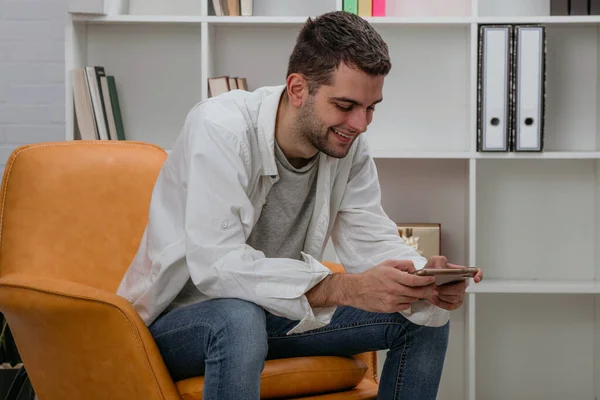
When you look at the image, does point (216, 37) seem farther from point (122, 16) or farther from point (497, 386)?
point (497, 386)

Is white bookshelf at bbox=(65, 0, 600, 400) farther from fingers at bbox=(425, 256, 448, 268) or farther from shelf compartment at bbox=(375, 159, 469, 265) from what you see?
fingers at bbox=(425, 256, 448, 268)

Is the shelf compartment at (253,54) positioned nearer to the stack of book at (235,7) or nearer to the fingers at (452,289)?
the stack of book at (235,7)

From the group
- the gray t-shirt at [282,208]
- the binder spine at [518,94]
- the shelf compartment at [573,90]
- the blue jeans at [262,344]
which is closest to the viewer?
the blue jeans at [262,344]

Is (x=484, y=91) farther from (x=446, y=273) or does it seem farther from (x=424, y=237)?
(x=446, y=273)

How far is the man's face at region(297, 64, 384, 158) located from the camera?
169 centimetres

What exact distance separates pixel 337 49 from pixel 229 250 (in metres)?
0.45

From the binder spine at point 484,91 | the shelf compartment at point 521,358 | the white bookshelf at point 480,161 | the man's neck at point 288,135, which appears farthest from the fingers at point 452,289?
the shelf compartment at point 521,358

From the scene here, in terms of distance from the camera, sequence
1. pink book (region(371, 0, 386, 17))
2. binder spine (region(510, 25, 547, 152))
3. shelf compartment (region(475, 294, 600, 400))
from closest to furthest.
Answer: binder spine (region(510, 25, 547, 152))
pink book (region(371, 0, 386, 17))
shelf compartment (region(475, 294, 600, 400))

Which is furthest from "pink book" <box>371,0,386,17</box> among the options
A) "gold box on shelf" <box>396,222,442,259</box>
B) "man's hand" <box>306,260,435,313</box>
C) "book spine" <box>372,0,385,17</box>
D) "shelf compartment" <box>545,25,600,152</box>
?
"man's hand" <box>306,260,435,313</box>

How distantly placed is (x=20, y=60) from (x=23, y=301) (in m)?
1.67

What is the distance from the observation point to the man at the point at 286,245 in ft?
5.16

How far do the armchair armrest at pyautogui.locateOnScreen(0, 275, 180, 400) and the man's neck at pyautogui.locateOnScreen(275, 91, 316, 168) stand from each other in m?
0.46

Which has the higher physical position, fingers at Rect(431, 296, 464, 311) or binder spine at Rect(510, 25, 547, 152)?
binder spine at Rect(510, 25, 547, 152)

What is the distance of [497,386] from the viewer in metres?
3.03
